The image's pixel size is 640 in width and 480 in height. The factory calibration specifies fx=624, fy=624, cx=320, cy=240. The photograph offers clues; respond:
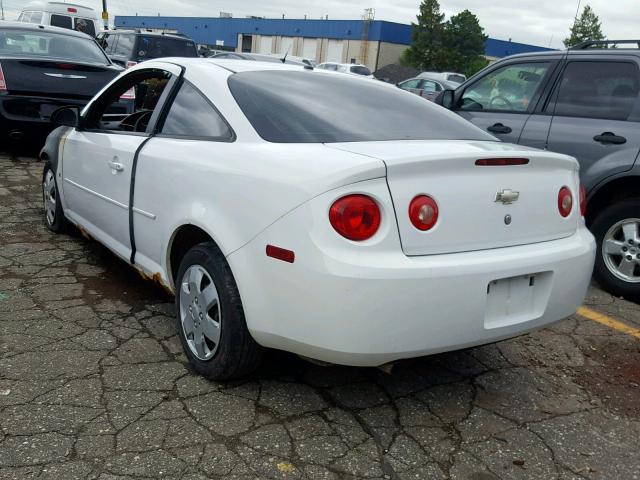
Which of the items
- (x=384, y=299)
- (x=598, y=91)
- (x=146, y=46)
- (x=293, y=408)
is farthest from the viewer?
(x=146, y=46)

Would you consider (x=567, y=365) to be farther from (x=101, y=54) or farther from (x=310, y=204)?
(x=101, y=54)

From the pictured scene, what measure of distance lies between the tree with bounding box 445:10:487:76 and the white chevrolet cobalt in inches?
1912

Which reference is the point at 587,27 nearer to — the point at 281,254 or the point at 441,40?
the point at 441,40

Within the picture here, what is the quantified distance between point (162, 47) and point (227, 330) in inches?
505

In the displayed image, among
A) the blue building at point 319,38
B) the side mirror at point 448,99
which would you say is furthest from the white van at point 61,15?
the blue building at point 319,38

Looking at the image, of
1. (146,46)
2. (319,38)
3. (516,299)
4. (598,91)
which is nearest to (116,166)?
(516,299)

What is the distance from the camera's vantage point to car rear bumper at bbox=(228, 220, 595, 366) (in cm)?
225

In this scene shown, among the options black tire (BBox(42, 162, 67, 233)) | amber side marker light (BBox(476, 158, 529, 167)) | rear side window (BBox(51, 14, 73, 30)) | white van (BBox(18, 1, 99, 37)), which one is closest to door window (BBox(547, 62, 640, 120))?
amber side marker light (BBox(476, 158, 529, 167))

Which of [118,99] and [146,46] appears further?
[146,46]

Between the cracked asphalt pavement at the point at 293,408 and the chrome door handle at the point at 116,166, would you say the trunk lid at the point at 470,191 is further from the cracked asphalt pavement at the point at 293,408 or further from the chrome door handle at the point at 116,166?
the chrome door handle at the point at 116,166

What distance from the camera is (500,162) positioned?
2.59 meters

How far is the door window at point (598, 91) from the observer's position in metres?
4.46

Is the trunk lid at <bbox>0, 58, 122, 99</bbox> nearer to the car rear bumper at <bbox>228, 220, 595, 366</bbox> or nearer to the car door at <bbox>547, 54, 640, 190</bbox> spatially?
the car door at <bbox>547, 54, 640, 190</bbox>

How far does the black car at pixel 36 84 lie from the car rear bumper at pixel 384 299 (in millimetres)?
5971
